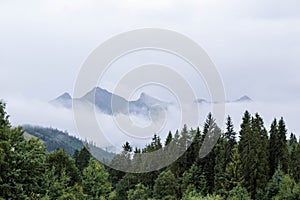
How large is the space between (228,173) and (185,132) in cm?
1842

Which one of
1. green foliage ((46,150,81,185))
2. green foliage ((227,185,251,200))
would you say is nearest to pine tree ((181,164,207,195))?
green foliage ((227,185,251,200))

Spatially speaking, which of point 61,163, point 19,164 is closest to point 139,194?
point 61,163

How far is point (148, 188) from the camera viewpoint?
88125 mm

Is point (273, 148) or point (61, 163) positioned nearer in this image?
point (61, 163)

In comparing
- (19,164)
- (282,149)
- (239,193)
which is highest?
(282,149)

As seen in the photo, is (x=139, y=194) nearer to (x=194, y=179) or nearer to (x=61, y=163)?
(x=194, y=179)

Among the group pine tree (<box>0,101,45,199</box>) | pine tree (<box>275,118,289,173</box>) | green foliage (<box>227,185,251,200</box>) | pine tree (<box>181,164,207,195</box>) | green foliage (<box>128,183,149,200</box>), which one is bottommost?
pine tree (<box>0,101,45,199</box>)

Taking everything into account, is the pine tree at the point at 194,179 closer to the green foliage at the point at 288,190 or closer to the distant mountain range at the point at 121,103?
the green foliage at the point at 288,190

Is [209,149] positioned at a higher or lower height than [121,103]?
higher

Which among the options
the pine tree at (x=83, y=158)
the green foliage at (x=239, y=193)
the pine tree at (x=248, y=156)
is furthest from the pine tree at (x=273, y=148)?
the pine tree at (x=83, y=158)

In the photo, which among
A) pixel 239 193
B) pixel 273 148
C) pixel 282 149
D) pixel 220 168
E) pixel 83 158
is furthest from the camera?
pixel 83 158

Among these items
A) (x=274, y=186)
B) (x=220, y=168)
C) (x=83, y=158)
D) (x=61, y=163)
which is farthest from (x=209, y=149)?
(x=61, y=163)

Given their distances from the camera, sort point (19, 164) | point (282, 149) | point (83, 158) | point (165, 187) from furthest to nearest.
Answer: point (83, 158)
point (282, 149)
point (165, 187)
point (19, 164)

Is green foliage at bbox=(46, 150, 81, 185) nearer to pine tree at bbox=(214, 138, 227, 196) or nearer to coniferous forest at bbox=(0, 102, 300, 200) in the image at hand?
coniferous forest at bbox=(0, 102, 300, 200)
